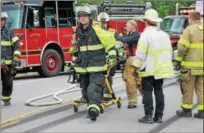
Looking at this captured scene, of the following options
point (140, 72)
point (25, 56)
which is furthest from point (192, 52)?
point (25, 56)

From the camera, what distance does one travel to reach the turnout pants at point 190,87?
735 cm

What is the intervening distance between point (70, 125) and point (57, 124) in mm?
205

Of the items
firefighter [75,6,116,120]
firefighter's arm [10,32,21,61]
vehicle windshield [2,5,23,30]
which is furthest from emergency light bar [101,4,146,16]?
firefighter [75,6,116,120]

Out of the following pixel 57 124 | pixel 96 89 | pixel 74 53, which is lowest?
pixel 57 124

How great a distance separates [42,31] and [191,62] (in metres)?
8.48

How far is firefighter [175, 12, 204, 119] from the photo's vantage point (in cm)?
696

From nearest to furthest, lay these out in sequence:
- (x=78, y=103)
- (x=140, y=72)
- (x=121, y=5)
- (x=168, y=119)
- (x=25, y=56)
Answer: (x=140, y=72) → (x=168, y=119) → (x=78, y=103) → (x=25, y=56) → (x=121, y=5)

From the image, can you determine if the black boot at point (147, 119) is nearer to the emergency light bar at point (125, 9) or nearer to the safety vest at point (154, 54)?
the safety vest at point (154, 54)

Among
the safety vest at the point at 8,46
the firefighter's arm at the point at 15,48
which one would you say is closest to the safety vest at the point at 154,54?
the firefighter's arm at the point at 15,48

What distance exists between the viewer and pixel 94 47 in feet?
24.5

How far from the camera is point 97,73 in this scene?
24.6ft

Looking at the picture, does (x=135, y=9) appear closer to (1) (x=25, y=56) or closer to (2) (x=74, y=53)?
(1) (x=25, y=56)

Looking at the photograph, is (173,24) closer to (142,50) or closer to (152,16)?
(152,16)

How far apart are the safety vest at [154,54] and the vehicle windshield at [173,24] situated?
22.7 ft
